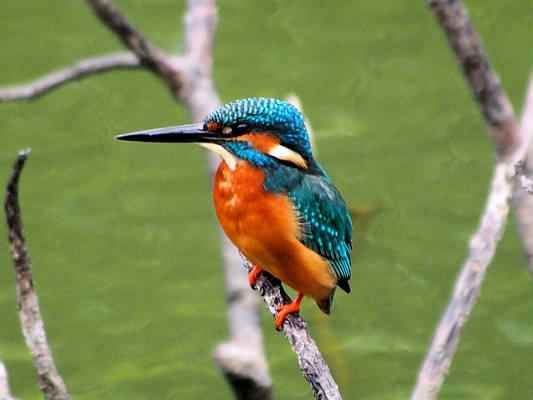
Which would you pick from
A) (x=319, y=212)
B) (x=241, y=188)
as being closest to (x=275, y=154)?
(x=241, y=188)

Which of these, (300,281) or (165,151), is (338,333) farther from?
(300,281)

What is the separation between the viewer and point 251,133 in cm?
361

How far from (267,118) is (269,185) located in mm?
187

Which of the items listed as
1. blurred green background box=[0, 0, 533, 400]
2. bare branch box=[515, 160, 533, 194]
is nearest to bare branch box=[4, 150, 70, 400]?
bare branch box=[515, 160, 533, 194]

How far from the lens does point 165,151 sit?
763 centimetres

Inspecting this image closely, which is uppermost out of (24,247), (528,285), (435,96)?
(435,96)

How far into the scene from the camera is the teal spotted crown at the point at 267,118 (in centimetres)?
358

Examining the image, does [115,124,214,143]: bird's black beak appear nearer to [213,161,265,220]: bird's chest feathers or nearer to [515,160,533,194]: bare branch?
[213,161,265,220]: bird's chest feathers

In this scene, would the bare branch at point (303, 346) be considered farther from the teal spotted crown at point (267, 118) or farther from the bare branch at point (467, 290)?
the teal spotted crown at point (267, 118)

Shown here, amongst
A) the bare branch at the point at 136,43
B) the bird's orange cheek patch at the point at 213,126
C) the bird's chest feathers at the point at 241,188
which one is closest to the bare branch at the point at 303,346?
the bird's chest feathers at the point at 241,188

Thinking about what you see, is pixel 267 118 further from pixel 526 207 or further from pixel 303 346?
pixel 526 207

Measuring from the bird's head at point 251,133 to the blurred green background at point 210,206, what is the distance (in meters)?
2.67

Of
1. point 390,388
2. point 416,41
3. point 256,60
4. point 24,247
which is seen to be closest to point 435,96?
point 416,41

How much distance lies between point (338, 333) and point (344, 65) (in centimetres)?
215
